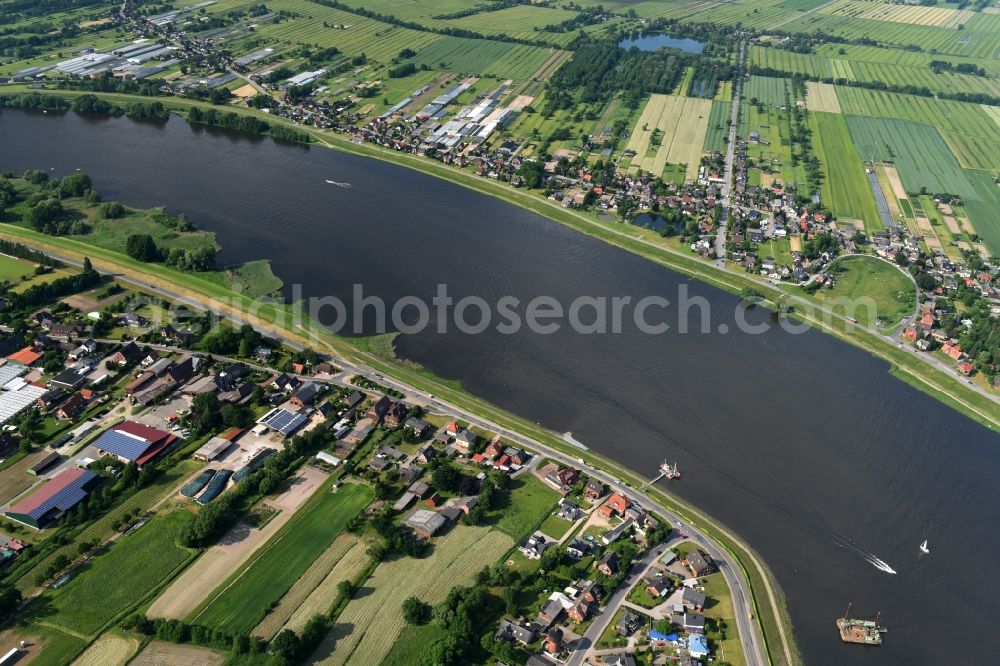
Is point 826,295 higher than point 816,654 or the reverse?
higher

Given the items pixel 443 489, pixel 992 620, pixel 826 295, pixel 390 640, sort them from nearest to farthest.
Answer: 1. pixel 390 640
2. pixel 992 620
3. pixel 443 489
4. pixel 826 295

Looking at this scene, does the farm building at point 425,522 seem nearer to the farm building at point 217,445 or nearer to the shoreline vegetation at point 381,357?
the shoreline vegetation at point 381,357

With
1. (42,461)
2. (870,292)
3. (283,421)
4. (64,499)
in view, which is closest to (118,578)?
(64,499)

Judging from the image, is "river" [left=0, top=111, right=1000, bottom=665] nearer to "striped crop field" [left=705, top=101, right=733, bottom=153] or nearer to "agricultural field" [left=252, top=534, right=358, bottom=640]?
"agricultural field" [left=252, top=534, right=358, bottom=640]

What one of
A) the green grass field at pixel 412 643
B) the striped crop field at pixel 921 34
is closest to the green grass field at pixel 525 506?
the green grass field at pixel 412 643

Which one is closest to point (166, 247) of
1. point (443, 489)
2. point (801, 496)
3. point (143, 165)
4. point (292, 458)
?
point (143, 165)

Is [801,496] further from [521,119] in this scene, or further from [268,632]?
[521,119]
